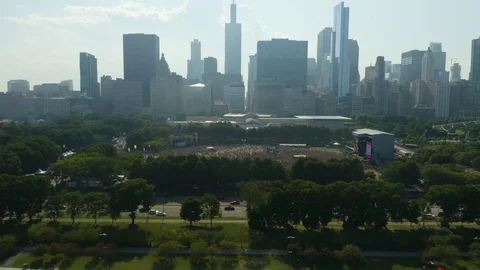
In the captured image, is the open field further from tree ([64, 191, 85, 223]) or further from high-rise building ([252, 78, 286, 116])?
high-rise building ([252, 78, 286, 116])

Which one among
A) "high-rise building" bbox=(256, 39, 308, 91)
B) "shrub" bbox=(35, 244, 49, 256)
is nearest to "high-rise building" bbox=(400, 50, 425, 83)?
"high-rise building" bbox=(256, 39, 308, 91)

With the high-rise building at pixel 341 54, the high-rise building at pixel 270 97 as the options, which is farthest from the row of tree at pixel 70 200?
the high-rise building at pixel 341 54

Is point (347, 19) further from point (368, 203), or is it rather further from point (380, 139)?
point (368, 203)

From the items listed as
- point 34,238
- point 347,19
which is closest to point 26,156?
point 34,238

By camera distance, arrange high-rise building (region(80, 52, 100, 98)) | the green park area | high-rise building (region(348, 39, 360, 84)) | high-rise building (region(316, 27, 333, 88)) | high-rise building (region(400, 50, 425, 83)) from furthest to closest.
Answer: high-rise building (region(316, 27, 333, 88)), high-rise building (region(348, 39, 360, 84)), high-rise building (region(400, 50, 425, 83)), high-rise building (region(80, 52, 100, 98)), the green park area

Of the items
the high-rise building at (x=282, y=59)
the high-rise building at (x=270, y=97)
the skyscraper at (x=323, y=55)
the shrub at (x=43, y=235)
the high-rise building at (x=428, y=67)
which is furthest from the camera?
the skyscraper at (x=323, y=55)

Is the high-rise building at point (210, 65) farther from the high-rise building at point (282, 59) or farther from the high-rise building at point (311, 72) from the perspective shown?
the high-rise building at point (282, 59)

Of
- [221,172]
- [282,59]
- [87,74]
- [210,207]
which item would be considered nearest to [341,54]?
[282,59]
